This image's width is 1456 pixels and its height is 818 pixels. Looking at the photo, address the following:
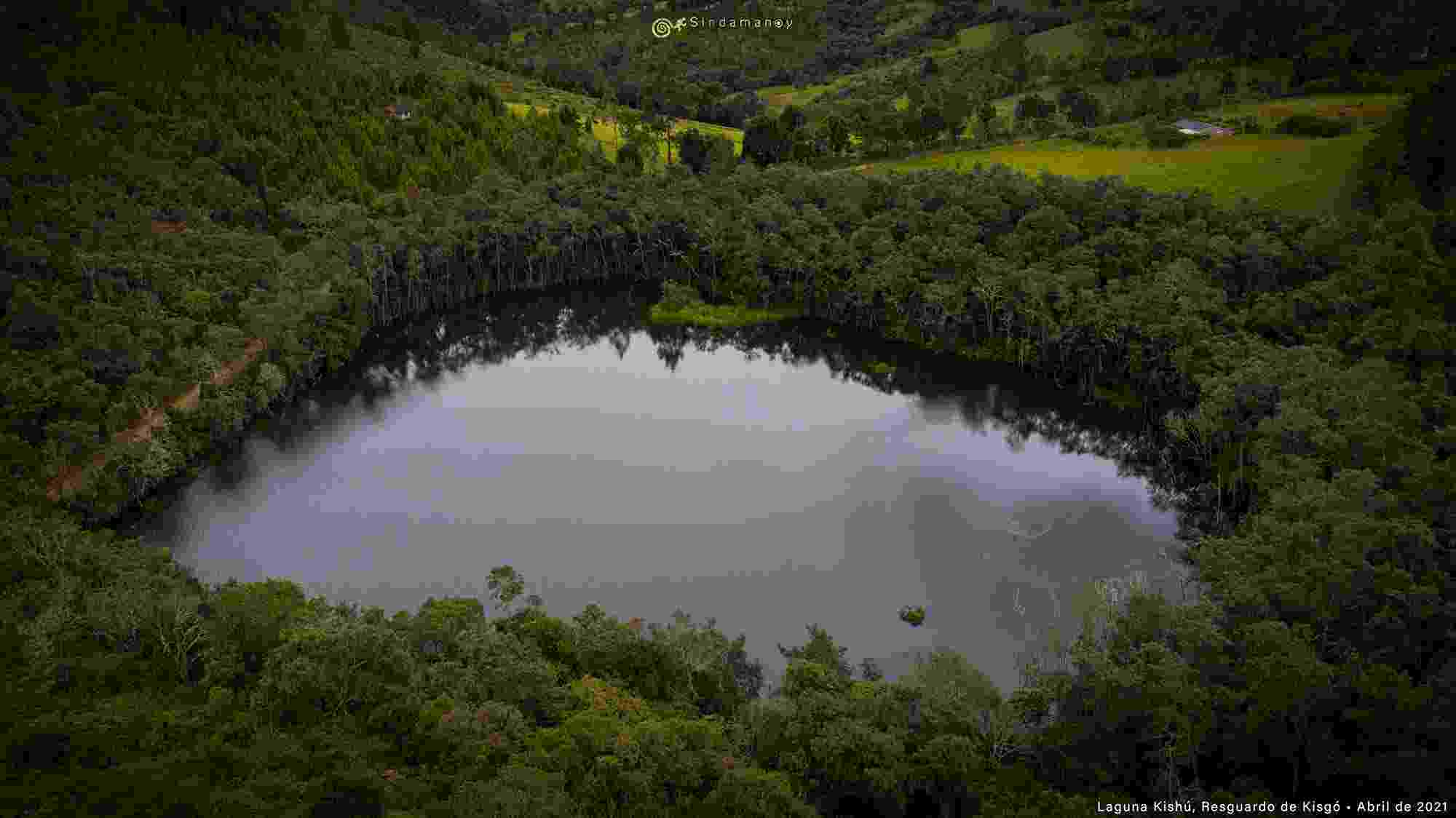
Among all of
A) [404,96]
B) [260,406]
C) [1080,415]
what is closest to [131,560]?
[260,406]

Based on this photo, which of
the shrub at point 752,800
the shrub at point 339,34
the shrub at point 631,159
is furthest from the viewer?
the shrub at point 339,34

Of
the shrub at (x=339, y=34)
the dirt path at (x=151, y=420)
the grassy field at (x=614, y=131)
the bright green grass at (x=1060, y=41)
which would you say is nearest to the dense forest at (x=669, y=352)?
the dirt path at (x=151, y=420)

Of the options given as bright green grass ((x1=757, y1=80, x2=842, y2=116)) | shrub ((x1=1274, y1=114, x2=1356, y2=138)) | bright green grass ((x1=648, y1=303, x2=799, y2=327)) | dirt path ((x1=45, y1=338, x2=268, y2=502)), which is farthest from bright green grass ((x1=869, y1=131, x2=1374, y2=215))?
dirt path ((x1=45, y1=338, x2=268, y2=502))

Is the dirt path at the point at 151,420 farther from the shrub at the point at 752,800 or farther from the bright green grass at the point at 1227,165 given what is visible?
the bright green grass at the point at 1227,165

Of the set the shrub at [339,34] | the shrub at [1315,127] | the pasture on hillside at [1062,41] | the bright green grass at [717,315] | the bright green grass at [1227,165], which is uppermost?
the shrub at [339,34]

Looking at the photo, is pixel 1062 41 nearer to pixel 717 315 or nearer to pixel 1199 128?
pixel 1199 128

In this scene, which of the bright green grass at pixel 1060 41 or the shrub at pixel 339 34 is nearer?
the shrub at pixel 339 34

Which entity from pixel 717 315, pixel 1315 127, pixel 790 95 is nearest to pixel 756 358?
pixel 717 315
